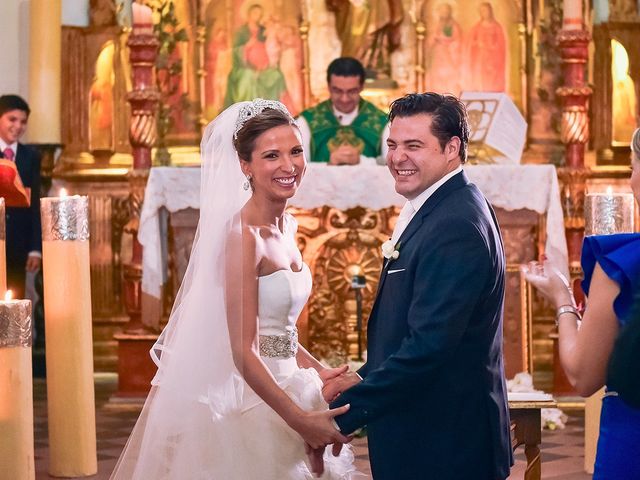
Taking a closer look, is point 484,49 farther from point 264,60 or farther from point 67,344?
point 67,344

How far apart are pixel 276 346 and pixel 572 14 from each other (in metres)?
5.61

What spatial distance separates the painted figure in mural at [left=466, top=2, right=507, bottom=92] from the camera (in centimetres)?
1047

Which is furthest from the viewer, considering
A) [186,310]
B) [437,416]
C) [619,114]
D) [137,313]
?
[619,114]

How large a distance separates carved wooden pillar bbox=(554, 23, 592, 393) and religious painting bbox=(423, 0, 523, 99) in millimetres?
1153

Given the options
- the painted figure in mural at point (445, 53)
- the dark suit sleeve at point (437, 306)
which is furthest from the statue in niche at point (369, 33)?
the dark suit sleeve at point (437, 306)

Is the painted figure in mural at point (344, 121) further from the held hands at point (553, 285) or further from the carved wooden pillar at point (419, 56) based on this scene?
the held hands at point (553, 285)

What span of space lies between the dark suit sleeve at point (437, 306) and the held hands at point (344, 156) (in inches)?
192

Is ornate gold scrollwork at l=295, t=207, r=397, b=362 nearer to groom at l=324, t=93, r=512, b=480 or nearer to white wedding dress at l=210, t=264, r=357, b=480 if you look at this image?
white wedding dress at l=210, t=264, r=357, b=480

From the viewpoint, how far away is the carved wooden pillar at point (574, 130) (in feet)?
30.0

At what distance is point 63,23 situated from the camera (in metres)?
10.5

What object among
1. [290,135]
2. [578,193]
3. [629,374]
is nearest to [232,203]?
[290,135]

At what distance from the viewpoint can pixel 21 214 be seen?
9.39 meters

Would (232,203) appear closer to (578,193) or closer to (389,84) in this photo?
(578,193)

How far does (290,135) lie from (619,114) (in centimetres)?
649
